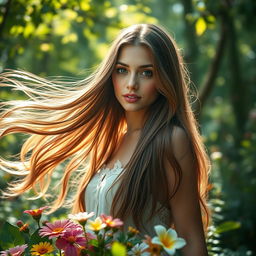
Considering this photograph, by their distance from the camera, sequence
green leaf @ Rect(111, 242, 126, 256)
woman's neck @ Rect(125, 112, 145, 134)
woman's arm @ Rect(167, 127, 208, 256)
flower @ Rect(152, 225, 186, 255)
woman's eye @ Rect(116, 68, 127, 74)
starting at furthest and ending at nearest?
woman's neck @ Rect(125, 112, 145, 134) < woman's eye @ Rect(116, 68, 127, 74) < woman's arm @ Rect(167, 127, 208, 256) < flower @ Rect(152, 225, 186, 255) < green leaf @ Rect(111, 242, 126, 256)

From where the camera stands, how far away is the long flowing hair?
2488 millimetres

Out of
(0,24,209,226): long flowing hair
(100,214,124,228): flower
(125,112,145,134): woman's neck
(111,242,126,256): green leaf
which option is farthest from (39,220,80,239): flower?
(125,112,145,134): woman's neck

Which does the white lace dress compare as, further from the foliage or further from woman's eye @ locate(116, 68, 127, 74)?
the foliage

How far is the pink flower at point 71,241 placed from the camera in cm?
180

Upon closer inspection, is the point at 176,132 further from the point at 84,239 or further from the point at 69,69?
the point at 69,69

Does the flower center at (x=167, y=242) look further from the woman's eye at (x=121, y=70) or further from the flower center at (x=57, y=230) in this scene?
the woman's eye at (x=121, y=70)

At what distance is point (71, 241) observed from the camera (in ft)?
5.92

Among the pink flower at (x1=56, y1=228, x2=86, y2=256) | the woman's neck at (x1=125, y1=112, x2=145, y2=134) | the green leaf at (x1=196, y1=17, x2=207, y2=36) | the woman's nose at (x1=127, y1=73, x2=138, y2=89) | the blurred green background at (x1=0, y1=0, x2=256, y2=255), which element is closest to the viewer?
the pink flower at (x1=56, y1=228, x2=86, y2=256)

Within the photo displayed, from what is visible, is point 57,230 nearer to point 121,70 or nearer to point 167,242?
point 167,242

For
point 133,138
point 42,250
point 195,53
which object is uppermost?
point 195,53

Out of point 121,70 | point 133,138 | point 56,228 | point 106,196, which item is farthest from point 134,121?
point 56,228

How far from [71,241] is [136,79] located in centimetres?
106

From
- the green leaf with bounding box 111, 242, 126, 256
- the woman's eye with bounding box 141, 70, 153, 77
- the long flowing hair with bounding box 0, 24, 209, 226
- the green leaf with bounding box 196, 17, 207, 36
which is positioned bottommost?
the green leaf with bounding box 111, 242, 126, 256

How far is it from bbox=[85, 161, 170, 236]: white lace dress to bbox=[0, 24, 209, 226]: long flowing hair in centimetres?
8
